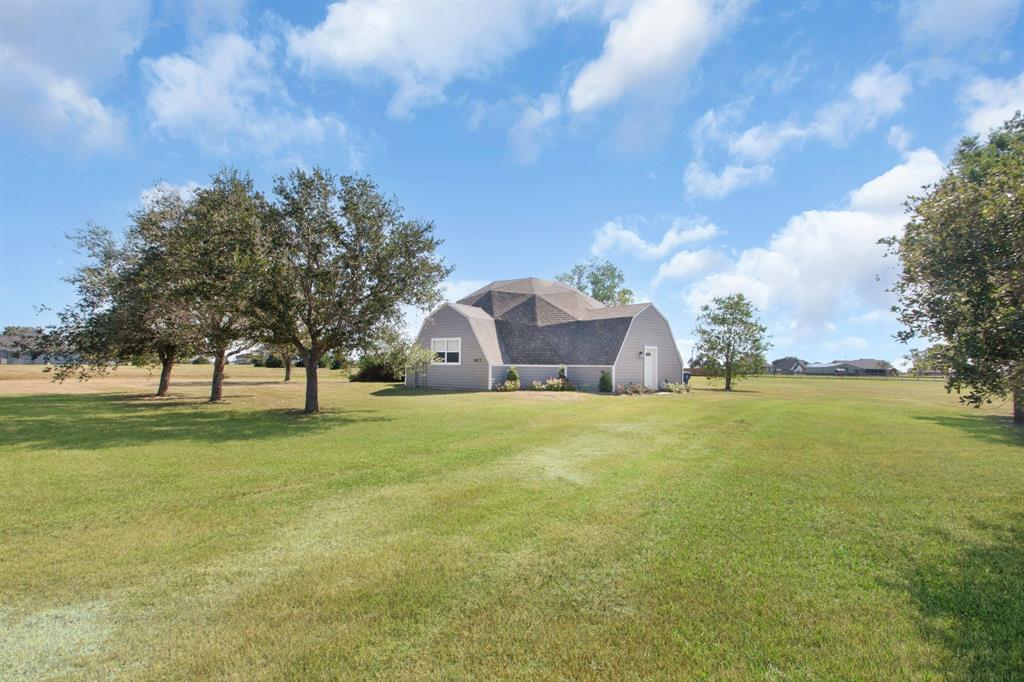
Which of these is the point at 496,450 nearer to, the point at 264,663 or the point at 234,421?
the point at 264,663

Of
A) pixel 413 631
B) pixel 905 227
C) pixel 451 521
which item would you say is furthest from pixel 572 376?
pixel 413 631

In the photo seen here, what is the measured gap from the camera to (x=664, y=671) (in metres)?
3.04

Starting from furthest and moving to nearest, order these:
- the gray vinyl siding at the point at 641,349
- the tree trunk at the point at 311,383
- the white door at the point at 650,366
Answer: the white door at the point at 650,366 → the gray vinyl siding at the point at 641,349 → the tree trunk at the point at 311,383

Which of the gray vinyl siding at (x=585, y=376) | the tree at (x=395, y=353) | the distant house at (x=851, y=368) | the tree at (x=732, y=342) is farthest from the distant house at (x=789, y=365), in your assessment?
the tree at (x=395, y=353)

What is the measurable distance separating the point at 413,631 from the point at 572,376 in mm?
26149

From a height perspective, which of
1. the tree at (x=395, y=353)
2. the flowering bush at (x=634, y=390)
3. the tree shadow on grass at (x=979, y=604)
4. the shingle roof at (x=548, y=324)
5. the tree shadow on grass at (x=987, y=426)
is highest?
the shingle roof at (x=548, y=324)

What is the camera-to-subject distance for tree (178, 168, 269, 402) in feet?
47.6

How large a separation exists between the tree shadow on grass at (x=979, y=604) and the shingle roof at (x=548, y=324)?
22.8 meters

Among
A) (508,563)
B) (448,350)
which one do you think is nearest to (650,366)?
(448,350)

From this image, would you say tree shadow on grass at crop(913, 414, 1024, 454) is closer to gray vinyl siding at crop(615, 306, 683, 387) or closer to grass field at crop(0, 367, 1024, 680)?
grass field at crop(0, 367, 1024, 680)

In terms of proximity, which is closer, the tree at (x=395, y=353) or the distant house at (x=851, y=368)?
the tree at (x=395, y=353)

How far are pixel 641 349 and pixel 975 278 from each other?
78.6 ft

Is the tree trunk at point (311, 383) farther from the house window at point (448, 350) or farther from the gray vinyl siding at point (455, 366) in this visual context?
the house window at point (448, 350)

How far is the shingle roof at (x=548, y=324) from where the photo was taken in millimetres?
29375
